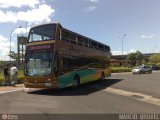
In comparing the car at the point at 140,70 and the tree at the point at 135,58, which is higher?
the tree at the point at 135,58

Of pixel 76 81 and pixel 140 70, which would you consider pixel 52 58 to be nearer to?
pixel 76 81

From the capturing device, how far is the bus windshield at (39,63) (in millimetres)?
18978

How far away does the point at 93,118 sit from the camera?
10906 mm

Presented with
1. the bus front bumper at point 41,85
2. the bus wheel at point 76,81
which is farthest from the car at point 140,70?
the bus front bumper at point 41,85

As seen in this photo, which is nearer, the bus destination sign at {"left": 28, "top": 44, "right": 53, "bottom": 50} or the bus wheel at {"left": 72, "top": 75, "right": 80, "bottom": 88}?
the bus destination sign at {"left": 28, "top": 44, "right": 53, "bottom": 50}

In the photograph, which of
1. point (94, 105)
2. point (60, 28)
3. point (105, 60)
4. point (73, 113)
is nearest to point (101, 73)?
point (105, 60)

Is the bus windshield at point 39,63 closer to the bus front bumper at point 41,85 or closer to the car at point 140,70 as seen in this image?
the bus front bumper at point 41,85

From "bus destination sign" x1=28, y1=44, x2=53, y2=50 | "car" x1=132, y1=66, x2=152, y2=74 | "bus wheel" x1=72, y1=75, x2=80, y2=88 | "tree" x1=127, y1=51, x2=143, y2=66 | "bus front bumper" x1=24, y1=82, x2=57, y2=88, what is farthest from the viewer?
"tree" x1=127, y1=51, x2=143, y2=66

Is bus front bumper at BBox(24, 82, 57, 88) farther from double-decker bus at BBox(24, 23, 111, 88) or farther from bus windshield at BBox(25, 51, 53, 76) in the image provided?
bus windshield at BBox(25, 51, 53, 76)

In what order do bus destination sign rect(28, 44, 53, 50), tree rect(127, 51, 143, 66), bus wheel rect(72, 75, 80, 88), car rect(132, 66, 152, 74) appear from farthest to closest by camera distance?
tree rect(127, 51, 143, 66)
car rect(132, 66, 152, 74)
bus wheel rect(72, 75, 80, 88)
bus destination sign rect(28, 44, 53, 50)

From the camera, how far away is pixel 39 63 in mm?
19188

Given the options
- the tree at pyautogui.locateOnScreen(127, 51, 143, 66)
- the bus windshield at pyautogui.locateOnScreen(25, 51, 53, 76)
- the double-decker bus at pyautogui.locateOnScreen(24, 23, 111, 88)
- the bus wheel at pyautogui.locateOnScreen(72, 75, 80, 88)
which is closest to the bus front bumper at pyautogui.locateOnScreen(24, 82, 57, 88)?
the double-decker bus at pyautogui.locateOnScreen(24, 23, 111, 88)

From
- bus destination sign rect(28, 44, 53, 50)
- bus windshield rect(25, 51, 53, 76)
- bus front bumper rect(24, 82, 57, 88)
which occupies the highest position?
bus destination sign rect(28, 44, 53, 50)

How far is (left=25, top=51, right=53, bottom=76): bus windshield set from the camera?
1898 centimetres
